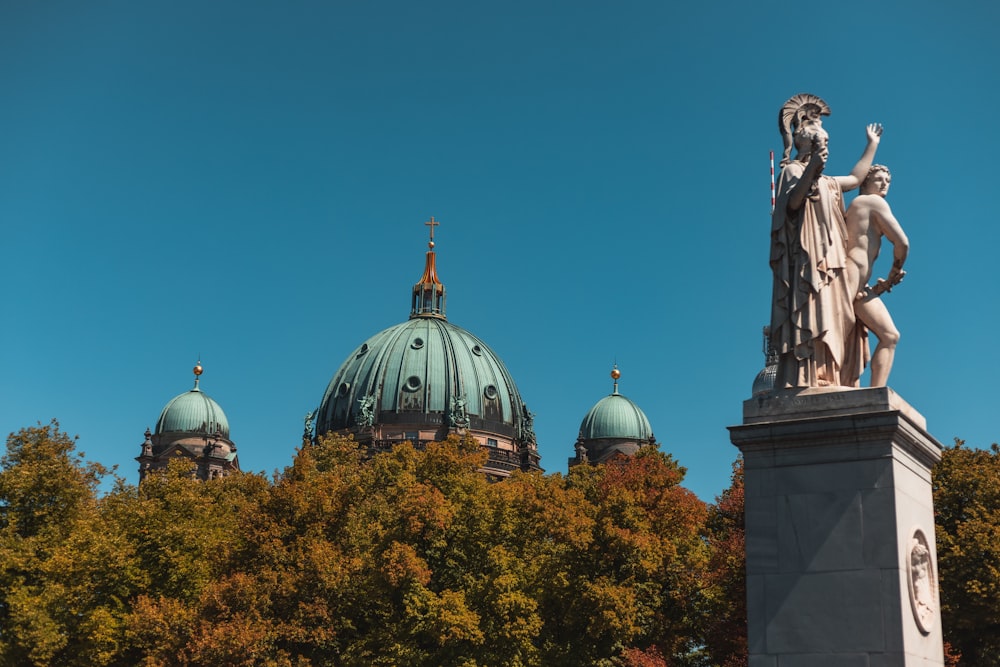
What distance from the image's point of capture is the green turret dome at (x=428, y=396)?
13062cm

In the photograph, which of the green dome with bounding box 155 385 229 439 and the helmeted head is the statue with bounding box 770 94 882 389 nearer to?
the helmeted head

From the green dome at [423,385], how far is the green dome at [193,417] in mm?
11883

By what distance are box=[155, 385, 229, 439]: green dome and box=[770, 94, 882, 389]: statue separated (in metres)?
130

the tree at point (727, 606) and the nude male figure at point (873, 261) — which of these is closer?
the nude male figure at point (873, 261)

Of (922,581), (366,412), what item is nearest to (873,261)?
(922,581)

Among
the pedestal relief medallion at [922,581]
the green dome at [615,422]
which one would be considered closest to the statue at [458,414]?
the green dome at [615,422]

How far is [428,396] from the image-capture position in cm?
13250

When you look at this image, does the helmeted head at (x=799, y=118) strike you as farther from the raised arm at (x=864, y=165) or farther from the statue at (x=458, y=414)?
the statue at (x=458, y=414)

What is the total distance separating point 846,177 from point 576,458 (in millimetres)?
121104

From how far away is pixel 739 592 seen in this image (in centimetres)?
4038

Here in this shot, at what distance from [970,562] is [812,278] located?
95.3ft

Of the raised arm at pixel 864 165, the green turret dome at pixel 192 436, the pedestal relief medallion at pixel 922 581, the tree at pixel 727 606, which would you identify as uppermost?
the green turret dome at pixel 192 436

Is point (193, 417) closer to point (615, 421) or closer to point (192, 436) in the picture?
point (192, 436)

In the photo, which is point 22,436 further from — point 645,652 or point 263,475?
point 645,652
